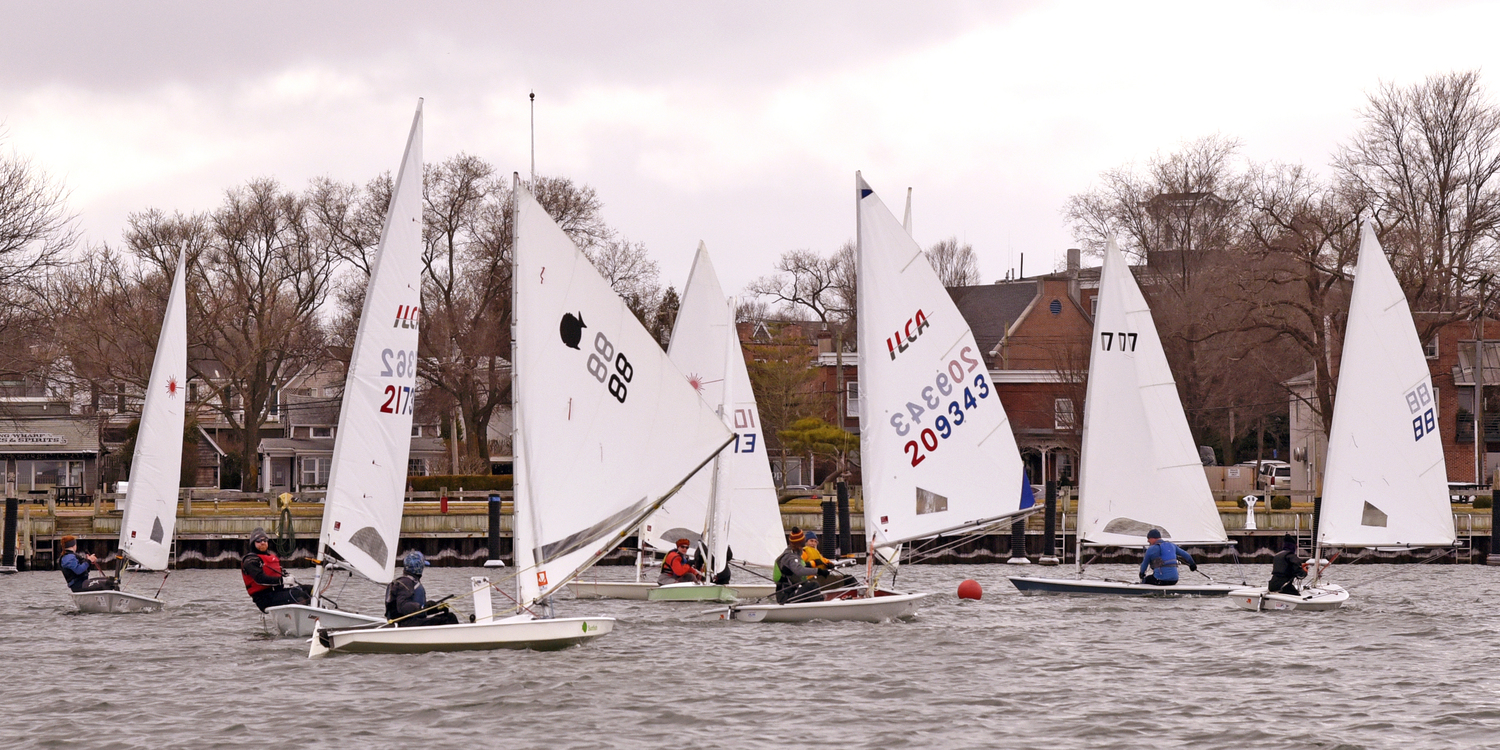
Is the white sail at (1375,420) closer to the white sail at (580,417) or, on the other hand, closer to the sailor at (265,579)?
the white sail at (580,417)

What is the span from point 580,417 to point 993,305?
63683mm

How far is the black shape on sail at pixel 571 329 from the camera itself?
1823 cm

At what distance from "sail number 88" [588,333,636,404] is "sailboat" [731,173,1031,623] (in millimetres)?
5380

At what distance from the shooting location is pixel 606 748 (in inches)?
581

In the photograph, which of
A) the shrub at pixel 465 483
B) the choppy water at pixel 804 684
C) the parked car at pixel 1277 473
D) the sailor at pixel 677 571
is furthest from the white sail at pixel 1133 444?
the parked car at pixel 1277 473

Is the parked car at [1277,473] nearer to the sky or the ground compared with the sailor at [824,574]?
nearer to the sky

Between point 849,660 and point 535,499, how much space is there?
468 centimetres

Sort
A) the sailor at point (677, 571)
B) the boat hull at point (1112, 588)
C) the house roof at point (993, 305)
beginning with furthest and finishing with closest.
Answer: the house roof at point (993, 305)
the sailor at point (677, 571)
the boat hull at point (1112, 588)

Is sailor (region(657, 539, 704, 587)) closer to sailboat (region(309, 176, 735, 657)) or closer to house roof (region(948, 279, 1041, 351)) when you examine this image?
sailboat (region(309, 176, 735, 657))

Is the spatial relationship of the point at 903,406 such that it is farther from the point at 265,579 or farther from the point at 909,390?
the point at 265,579

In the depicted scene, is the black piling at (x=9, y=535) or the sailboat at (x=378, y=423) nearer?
the sailboat at (x=378, y=423)

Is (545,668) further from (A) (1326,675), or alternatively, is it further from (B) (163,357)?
(B) (163,357)

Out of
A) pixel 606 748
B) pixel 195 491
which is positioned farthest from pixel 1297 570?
pixel 195 491

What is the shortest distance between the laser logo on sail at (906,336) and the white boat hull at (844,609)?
349 centimetres
